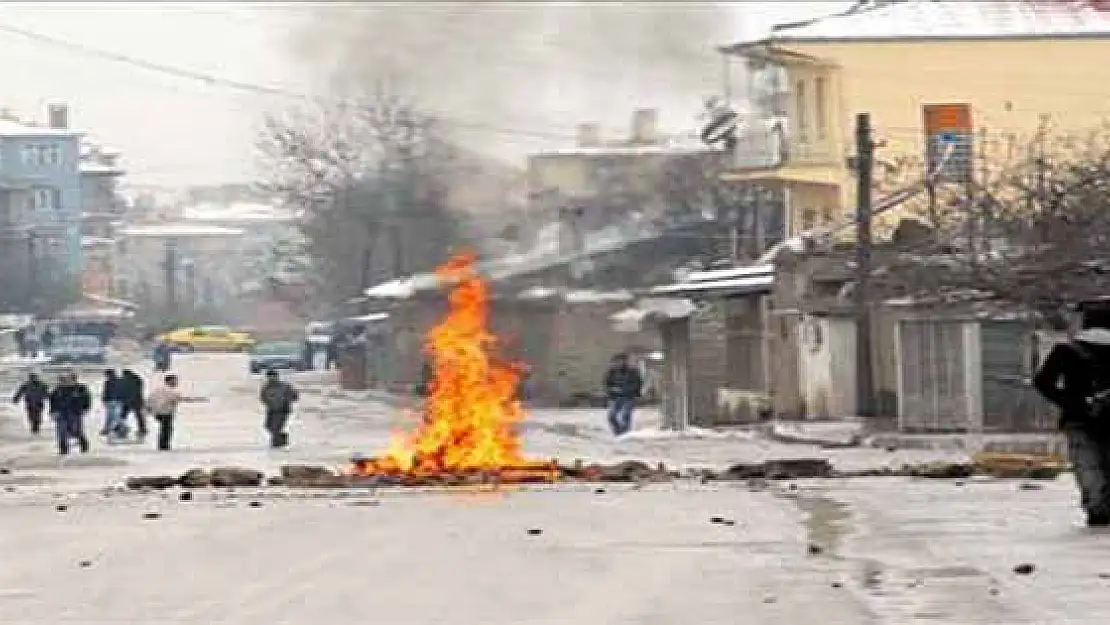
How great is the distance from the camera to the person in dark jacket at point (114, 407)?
1794 inches

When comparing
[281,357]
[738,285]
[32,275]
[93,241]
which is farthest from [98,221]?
[738,285]

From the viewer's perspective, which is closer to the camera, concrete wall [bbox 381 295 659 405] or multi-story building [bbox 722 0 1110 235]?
concrete wall [bbox 381 295 659 405]

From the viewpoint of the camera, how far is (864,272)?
45.3 meters

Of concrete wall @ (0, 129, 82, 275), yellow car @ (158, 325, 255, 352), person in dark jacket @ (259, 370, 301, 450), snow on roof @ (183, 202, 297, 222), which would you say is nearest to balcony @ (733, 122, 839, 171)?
person in dark jacket @ (259, 370, 301, 450)

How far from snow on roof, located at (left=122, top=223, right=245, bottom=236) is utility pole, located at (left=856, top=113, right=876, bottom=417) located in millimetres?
92124

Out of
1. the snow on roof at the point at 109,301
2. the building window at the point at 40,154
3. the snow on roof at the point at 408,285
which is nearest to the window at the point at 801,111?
the snow on roof at the point at 408,285

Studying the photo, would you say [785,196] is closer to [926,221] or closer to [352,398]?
[352,398]

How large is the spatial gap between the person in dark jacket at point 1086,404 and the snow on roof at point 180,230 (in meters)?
120

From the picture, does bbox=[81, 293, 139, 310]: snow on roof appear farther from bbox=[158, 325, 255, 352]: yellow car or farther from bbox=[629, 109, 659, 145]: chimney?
bbox=[629, 109, 659, 145]: chimney

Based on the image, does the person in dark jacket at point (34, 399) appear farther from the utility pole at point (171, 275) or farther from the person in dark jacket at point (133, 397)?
the utility pole at point (171, 275)

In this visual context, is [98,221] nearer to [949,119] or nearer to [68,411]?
[949,119]

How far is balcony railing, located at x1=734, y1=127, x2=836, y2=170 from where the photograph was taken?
5956 cm

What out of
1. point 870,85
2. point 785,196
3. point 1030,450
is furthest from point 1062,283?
point 785,196

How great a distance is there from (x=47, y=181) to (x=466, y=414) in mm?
107148
